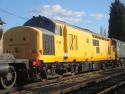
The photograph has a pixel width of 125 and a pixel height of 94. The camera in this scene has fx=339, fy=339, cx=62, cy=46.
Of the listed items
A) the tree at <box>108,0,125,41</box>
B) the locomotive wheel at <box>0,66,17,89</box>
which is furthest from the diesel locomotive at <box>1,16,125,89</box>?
the tree at <box>108,0,125,41</box>

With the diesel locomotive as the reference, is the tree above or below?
above

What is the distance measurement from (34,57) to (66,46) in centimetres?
418

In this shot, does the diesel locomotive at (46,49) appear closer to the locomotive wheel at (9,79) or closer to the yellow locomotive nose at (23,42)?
the yellow locomotive nose at (23,42)

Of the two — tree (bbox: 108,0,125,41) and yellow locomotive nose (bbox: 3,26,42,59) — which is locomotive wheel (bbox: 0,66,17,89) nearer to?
yellow locomotive nose (bbox: 3,26,42,59)

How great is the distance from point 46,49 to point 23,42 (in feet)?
4.69

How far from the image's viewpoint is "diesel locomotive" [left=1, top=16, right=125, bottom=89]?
58.9ft

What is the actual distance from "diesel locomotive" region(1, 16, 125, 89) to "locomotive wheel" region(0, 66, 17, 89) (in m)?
0.52

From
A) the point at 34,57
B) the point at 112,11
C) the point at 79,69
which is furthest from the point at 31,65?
the point at 112,11

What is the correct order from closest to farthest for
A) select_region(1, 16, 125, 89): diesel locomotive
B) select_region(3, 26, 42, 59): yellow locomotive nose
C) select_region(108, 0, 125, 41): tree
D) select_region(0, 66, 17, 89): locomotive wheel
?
select_region(0, 66, 17, 89): locomotive wheel < select_region(1, 16, 125, 89): diesel locomotive < select_region(3, 26, 42, 59): yellow locomotive nose < select_region(108, 0, 125, 41): tree

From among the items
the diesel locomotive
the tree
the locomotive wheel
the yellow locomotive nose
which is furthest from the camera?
the tree

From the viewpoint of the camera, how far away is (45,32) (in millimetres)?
19062

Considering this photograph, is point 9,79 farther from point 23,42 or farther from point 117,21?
point 117,21

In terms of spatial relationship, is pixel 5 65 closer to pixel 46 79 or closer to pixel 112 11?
pixel 46 79

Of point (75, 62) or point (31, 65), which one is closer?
point (31, 65)
